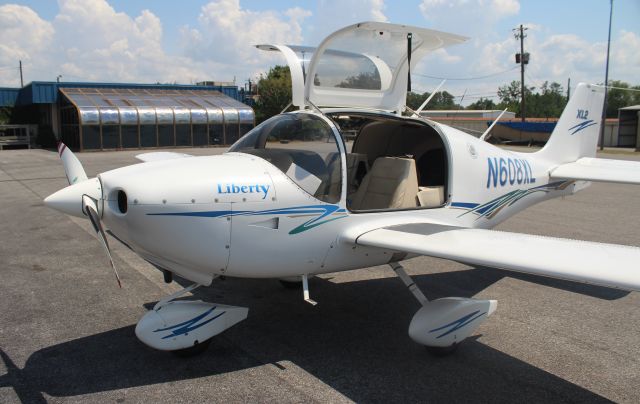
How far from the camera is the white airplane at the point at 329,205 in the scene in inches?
156

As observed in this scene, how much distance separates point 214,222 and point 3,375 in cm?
199

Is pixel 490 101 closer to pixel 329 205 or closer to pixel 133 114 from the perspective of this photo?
pixel 133 114

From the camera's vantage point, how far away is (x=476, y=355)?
455 centimetres

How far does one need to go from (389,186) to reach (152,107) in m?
29.9

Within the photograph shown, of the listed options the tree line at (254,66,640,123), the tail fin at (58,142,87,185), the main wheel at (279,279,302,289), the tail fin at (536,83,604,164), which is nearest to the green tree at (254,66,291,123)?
the tree line at (254,66,640,123)

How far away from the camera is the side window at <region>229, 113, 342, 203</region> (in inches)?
179

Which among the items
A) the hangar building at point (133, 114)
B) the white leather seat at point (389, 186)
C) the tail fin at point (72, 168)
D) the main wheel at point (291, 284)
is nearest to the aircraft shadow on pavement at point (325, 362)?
the main wheel at point (291, 284)

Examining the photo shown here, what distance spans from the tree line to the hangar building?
6.11 meters

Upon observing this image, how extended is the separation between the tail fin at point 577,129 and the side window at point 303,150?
3805 millimetres

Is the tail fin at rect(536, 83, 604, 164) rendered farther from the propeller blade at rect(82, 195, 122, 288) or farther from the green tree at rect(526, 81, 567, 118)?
the green tree at rect(526, 81, 567, 118)

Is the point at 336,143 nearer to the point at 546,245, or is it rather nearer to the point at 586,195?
the point at 546,245

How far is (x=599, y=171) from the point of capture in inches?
266

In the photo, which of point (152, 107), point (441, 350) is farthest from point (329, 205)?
point (152, 107)

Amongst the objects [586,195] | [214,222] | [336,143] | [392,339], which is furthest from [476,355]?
[586,195]
